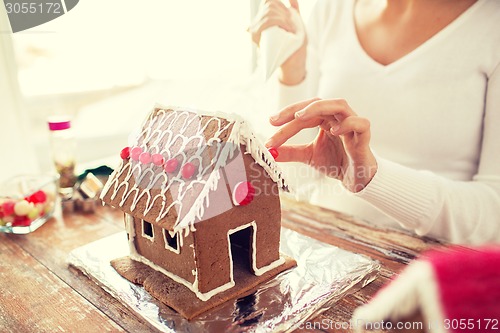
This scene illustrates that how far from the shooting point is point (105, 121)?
5.10ft

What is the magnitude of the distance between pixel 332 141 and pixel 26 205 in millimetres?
752

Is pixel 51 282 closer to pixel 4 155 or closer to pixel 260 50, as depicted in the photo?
pixel 4 155

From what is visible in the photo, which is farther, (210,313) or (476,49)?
(476,49)

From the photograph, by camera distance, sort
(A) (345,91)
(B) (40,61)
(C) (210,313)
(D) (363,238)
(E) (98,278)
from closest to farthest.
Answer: (C) (210,313), (E) (98,278), (D) (363,238), (A) (345,91), (B) (40,61)

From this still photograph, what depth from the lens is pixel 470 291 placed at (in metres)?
0.33

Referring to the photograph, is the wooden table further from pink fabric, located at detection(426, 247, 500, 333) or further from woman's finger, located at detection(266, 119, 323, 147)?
pink fabric, located at detection(426, 247, 500, 333)

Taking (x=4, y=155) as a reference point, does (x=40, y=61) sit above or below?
above

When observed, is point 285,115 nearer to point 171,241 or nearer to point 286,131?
point 286,131

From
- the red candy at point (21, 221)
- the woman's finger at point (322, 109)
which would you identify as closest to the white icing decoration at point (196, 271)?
the woman's finger at point (322, 109)

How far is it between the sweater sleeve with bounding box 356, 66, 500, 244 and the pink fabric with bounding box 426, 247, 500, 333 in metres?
0.59

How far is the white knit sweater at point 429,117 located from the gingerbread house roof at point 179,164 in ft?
1.23

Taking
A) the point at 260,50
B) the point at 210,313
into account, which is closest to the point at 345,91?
the point at 260,50

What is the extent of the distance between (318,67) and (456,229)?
0.61 metres

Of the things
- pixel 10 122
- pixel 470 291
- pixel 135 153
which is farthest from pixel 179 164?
pixel 10 122
